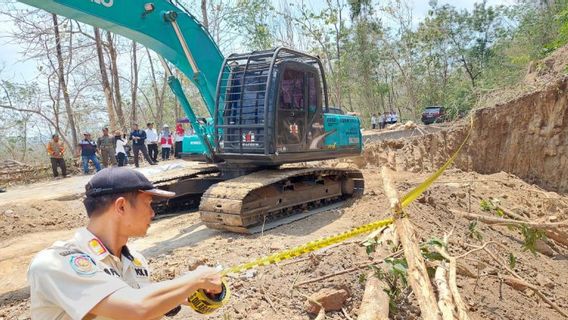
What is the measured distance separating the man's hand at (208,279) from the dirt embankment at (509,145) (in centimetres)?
1204

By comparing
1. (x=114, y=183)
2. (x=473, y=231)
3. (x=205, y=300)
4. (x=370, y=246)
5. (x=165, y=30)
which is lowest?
(x=473, y=231)

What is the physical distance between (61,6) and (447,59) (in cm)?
3334

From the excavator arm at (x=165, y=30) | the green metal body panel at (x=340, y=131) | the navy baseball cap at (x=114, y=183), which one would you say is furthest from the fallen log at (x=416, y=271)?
the excavator arm at (x=165, y=30)

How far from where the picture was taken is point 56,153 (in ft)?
44.9

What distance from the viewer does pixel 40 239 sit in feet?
24.1

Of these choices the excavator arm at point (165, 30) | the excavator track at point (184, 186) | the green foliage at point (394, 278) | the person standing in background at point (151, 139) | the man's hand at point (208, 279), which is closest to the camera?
the man's hand at point (208, 279)

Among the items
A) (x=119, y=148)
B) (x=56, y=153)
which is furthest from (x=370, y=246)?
(x=56, y=153)

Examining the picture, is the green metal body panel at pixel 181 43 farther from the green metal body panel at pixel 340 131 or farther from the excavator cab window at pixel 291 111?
the excavator cab window at pixel 291 111

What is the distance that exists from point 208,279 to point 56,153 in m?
13.7

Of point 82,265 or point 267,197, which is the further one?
point 267,197

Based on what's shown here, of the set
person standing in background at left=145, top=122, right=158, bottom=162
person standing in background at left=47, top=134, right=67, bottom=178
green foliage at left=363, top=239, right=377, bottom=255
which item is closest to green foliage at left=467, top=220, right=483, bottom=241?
green foliage at left=363, top=239, right=377, bottom=255

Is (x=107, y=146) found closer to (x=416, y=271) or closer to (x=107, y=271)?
(x=416, y=271)

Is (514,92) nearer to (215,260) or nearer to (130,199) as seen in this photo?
(215,260)

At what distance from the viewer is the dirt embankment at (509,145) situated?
12.2 meters
